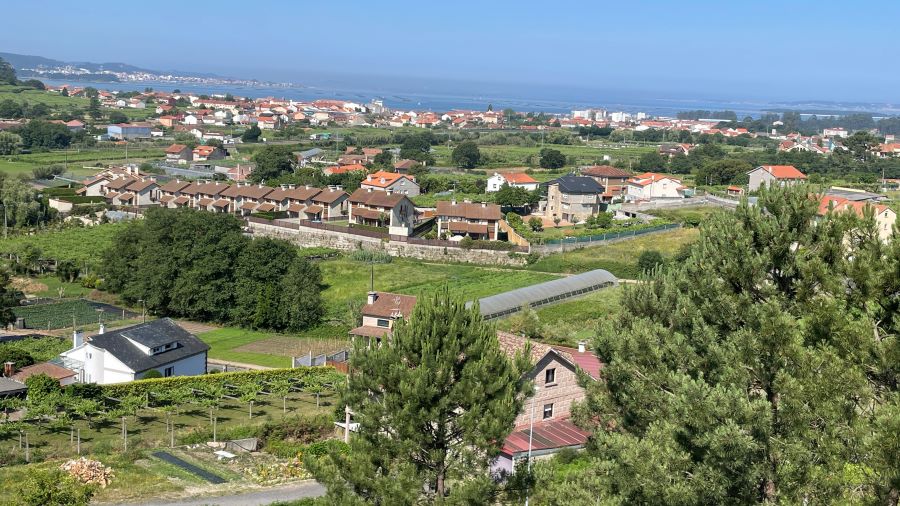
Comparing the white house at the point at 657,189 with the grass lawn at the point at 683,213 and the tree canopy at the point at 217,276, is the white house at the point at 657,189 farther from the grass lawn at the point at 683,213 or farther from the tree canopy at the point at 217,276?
the tree canopy at the point at 217,276

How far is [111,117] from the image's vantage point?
95.2m

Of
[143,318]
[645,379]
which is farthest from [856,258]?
[143,318]

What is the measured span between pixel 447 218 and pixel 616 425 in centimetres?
2929

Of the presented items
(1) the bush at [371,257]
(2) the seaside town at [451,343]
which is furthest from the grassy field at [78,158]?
(1) the bush at [371,257]

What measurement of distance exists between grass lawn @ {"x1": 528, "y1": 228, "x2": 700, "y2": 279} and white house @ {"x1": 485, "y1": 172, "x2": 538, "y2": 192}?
1322 cm

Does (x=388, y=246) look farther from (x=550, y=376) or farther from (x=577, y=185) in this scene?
(x=550, y=376)

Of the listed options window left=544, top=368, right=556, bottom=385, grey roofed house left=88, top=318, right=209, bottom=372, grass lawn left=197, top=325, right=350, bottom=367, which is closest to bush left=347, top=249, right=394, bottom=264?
grass lawn left=197, top=325, right=350, bottom=367

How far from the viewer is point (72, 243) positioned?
41438 mm

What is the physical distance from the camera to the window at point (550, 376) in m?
17.8

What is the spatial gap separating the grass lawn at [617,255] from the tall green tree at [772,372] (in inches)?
937

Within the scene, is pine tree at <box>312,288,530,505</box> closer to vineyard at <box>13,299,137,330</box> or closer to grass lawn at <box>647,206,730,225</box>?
vineyard at <box>13,299,137,330</box>

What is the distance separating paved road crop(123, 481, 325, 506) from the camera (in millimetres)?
14844

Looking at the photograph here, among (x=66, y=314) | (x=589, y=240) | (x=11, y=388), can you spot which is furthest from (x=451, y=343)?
(x=589, y=240)

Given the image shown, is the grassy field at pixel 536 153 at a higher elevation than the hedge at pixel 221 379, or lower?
higher
